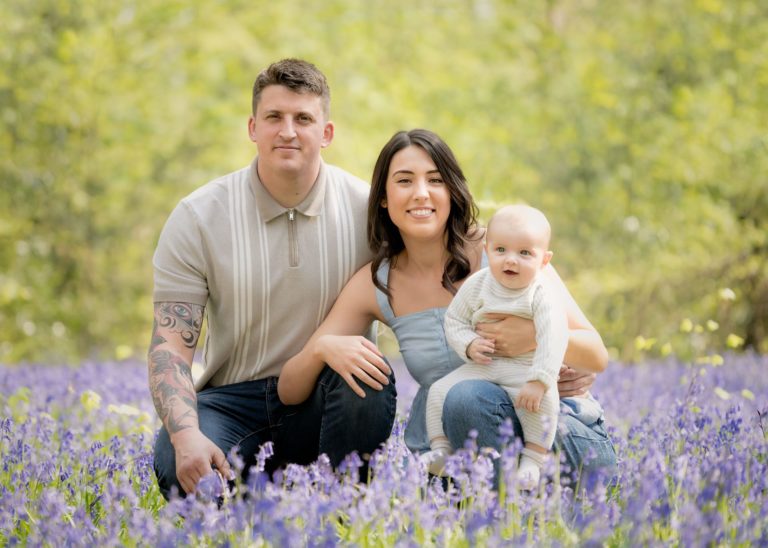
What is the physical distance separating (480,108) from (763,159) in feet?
14.5

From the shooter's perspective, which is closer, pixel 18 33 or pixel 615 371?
pixel 615 371

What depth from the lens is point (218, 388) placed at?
12.5 feet

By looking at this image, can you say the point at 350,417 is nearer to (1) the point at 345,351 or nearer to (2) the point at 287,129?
(1) the point at 345,351

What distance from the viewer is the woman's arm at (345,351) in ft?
10.7

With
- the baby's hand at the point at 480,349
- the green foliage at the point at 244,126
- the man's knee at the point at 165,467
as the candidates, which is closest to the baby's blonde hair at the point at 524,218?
the baby's hand at the point at 480,349

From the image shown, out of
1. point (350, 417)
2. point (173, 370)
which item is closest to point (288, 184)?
point (173, 370)

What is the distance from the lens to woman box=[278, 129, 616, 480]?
318 cm

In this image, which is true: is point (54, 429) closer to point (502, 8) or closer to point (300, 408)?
point (300, 408)

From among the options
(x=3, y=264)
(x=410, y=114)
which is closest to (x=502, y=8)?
(x=410, y=114)

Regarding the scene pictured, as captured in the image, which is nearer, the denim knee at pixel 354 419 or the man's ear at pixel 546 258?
the man's ear at pixel 546 258

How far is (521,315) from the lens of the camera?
10.4 ft

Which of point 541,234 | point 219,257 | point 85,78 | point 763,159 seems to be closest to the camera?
point 541,234

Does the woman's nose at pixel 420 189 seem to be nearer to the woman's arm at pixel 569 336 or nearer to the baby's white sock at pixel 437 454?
the woman's arm at pixel 569 336

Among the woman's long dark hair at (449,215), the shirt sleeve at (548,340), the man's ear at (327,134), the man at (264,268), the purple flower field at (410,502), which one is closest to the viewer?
the purple flower field at (410,502)
